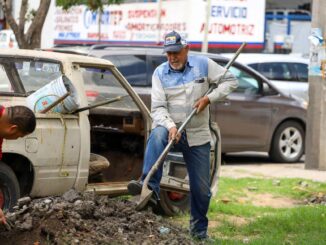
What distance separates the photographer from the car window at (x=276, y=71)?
706 inches

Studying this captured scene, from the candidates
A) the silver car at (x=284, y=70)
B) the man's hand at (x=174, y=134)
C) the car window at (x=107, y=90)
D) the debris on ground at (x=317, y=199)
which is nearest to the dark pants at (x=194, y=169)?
the man's hand at (x=174, y=134)

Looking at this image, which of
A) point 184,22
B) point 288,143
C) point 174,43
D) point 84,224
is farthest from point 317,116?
point 184,22

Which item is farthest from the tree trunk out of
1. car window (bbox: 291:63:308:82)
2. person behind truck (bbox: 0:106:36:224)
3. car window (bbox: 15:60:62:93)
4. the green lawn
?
person behind truck (bbox: 0:106:36:224)

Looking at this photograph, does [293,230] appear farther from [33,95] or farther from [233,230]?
[33,95]

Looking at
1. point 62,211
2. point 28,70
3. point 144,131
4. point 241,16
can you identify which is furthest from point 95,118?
point 241,16

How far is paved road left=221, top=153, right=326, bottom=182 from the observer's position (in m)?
12.4

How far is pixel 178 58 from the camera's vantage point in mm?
7195

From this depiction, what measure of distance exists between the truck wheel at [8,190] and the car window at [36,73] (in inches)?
34.2

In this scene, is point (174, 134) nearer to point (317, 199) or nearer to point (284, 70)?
point (317, 199)

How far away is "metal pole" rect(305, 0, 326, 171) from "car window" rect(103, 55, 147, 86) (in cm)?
253

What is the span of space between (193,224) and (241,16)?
54.3 feet

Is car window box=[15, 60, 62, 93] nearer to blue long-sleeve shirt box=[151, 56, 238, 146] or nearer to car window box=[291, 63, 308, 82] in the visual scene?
blue long-sleeve shirt box=[151, 56, 238, 146]

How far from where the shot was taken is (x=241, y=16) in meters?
23.5

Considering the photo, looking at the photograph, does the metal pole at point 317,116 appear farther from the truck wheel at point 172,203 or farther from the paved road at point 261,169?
the truck wheel at point 172,203
